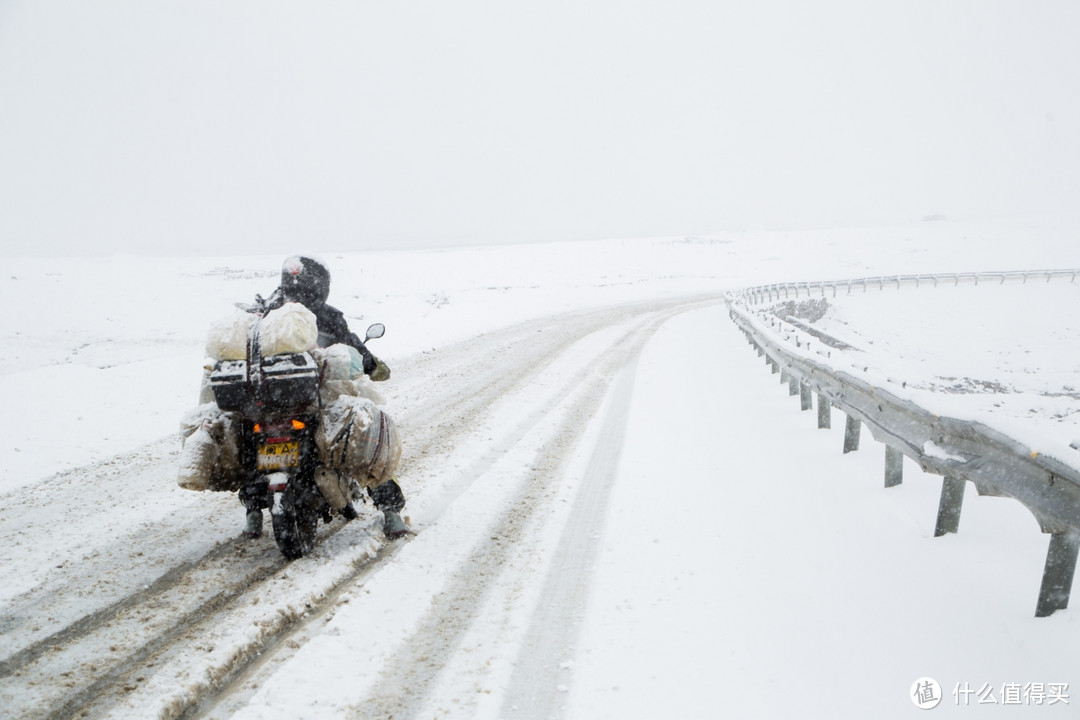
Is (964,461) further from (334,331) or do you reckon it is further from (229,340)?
(229,340)

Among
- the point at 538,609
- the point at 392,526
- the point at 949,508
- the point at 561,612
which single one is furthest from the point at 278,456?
the point at 949,508

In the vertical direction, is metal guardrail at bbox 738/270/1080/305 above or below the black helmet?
above

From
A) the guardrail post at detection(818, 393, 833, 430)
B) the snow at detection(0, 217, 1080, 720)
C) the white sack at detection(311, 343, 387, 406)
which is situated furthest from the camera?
the guardrail post at detection(818, 393, 833, 430)

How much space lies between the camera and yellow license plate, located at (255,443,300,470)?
4047 millimetres

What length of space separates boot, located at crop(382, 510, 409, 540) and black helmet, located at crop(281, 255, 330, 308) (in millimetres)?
1653

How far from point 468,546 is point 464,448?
240cm

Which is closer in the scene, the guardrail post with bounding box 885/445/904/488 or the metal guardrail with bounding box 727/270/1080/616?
the metal guardrail with bounding box 727/270/1080/616

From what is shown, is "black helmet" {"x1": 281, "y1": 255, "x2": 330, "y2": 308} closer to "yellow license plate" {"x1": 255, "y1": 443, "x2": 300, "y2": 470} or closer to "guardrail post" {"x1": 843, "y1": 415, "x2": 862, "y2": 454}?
"yellow license plate" {"x1": 255, "y1": 443, "x2": 300, "y2": 470}

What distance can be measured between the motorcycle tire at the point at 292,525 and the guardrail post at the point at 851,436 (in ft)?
17.0

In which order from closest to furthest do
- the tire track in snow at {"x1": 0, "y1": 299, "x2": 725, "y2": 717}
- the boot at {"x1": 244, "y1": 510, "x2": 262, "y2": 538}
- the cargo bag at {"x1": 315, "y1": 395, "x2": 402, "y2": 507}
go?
1. the tire track in snow at {"x1": 0, "y1": 299, "x2": 725, "y2": 717}
2. the cargo bag at {"x1": 315, "y1": 395, "x2": 402, "y2": 507}
3. the boot at {"x1": 244, "y1": 510, "x2": 262, "y2": 538}

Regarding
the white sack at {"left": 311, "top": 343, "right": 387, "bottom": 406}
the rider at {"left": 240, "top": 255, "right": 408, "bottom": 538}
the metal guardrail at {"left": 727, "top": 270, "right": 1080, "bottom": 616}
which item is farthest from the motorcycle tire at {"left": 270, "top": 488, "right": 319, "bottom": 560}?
the metal guardrail at {"left": 727, "top": 270, "right": 1080, "bottom": 616}

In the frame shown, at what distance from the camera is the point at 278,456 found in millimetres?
4051

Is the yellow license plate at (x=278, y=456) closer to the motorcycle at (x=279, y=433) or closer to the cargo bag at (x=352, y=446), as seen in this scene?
the motorcycle at (x=279, y=433)

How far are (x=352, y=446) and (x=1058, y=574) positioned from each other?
3921 mm
